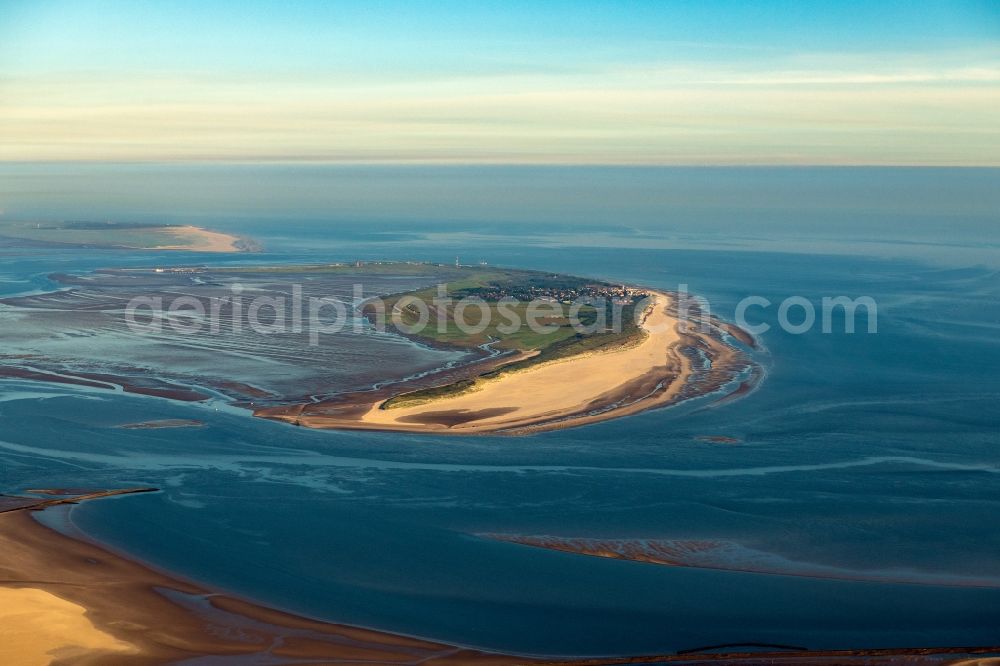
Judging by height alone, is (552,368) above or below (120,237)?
below

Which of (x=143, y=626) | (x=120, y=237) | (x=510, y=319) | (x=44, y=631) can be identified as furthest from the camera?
(x=120, y=237)

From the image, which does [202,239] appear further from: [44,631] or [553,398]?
[44,631]

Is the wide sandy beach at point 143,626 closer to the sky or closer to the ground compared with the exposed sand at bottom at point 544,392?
closer to the ground

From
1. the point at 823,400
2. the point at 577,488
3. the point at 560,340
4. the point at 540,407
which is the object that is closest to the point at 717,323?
the point at 560,340

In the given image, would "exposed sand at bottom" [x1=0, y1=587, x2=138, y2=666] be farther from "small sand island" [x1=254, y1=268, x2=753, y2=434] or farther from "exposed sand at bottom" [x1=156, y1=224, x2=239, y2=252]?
"exposed sand at bottom" [x1=156, y1=224, x2=239, y2=252]

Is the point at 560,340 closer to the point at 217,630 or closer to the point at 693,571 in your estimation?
the point at 693,571

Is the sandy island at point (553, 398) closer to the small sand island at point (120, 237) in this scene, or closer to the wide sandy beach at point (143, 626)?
the wide sandy beach at point (143, 626)

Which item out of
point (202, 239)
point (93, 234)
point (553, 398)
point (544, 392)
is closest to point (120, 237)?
point (93, 234)

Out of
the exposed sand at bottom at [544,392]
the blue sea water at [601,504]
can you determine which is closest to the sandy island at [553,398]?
the exposed sand at bottom at [544,392]
